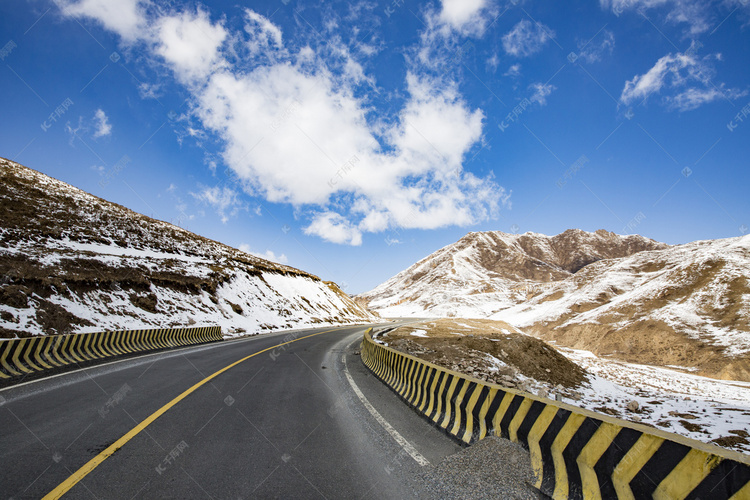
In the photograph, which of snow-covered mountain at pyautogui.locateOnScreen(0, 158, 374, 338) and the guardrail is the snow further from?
snow-covered mountain at pyautogui.locateOnScreen(0, 158, 374, 338)

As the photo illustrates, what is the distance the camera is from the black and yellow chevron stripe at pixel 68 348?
8.67m

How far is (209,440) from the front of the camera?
462 cm

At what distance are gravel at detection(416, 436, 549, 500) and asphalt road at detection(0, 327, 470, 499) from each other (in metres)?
0.22

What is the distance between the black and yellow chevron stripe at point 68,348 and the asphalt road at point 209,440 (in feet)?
6.17

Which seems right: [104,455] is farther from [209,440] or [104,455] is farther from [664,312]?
[664,312]

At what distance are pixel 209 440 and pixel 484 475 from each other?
371 centimetres

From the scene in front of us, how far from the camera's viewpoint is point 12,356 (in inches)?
347

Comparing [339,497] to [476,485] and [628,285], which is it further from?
[628,285]

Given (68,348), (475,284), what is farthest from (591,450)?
(475,284)

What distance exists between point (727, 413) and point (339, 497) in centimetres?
1626

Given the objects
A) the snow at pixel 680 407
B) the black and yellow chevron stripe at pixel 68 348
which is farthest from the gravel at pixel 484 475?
the black and yellow chevron stripe at pixel 68 348

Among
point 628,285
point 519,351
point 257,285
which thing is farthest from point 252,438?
point 628,285

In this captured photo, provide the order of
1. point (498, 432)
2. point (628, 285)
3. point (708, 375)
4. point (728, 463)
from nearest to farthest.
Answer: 1. point (728, 463)
2. point (498, 432)
3. point (708, 375)
4. point (628, 285)

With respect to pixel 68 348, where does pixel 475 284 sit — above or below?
above
